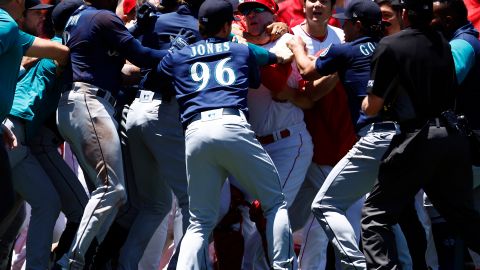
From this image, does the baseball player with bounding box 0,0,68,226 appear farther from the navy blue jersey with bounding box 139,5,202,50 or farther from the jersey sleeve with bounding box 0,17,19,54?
the navy blue jersey with bounding box 139,5,202,50

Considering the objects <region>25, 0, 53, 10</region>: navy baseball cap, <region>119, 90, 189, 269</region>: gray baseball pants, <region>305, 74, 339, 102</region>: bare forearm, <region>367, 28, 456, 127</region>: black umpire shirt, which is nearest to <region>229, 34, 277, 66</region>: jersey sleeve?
<region>305, 74, 339, 102</region>: bare forearm

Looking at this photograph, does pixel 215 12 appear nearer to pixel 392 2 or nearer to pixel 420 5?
pixel 420 5

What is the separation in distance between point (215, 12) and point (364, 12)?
3.69 feet

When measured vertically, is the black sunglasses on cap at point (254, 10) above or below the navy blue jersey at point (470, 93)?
above

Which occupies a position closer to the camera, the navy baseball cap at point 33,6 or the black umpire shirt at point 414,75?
the black umpire shirt at point 414,75

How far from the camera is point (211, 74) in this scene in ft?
25.3

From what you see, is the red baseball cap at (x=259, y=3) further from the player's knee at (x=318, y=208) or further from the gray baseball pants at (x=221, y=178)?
the player's knee at (x=318, y=208)

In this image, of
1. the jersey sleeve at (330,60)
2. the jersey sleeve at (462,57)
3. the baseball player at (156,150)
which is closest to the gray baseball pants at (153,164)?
the baseball player at (156,150)

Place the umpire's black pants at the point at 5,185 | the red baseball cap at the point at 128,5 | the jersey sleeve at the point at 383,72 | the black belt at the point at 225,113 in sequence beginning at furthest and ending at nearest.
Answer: the red baseball cap at the point at 128,5
the black belt at the point at 225,113
the jersey sleeve at the point at 383,72
the umpire's black pants at the point at 5,185

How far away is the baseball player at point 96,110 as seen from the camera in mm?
7992

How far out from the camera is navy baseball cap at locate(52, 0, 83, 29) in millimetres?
8578

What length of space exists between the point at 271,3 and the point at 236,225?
1.80m

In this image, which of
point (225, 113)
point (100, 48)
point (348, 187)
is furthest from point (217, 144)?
point (100, 48)

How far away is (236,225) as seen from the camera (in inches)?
325
